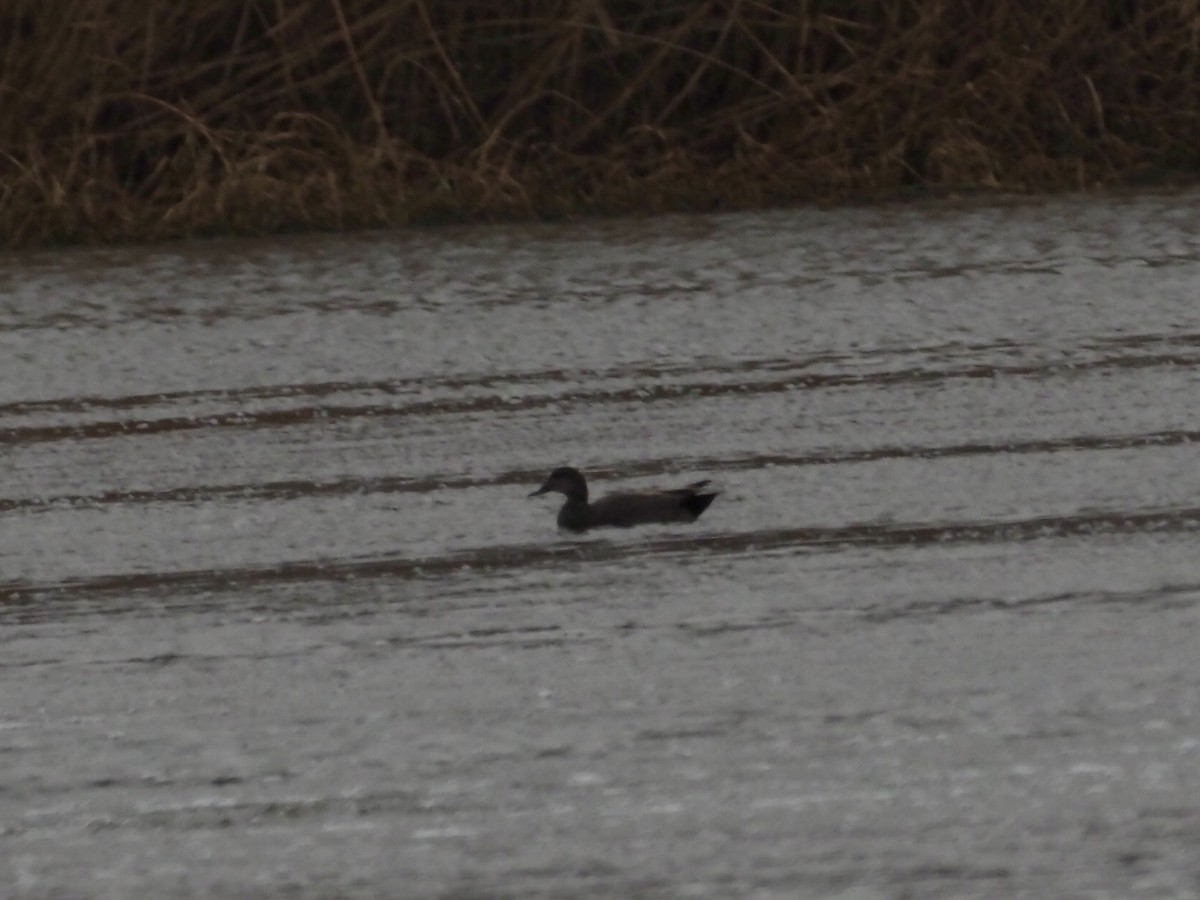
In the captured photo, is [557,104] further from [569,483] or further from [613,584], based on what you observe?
[613,584]

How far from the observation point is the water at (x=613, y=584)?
18.8ft

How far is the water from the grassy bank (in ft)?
8.28

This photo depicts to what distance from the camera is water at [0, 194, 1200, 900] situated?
18.8 feet

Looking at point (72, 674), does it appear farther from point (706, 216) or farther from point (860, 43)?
point (860, 43)

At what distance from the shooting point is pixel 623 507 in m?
8.80

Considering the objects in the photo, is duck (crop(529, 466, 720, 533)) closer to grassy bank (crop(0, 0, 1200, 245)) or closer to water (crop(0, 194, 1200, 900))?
water (crop(0, 194, 1200, 900))

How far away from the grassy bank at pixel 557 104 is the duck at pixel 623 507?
814 cm

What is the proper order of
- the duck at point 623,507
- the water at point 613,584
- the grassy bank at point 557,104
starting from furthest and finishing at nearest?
→ 1. the grassy bank at point 557,104
2. the duck at point 623,507
3. the water at point 613,584

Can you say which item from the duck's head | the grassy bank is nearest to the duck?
the duck's head

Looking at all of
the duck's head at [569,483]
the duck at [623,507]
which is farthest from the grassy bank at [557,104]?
the duck at [623,507]

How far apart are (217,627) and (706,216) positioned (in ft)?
30.9

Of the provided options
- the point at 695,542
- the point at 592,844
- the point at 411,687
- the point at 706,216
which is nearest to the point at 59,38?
the point at 706,216

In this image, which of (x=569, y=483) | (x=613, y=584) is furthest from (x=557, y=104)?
(x=613, y=584)

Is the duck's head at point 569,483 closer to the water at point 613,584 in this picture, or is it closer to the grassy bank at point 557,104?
the water at point 613,584
